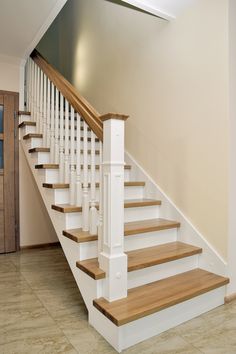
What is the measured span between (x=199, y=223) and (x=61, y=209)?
1129 mm

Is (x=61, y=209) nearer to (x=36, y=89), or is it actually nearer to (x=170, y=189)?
(x=170, y=189)

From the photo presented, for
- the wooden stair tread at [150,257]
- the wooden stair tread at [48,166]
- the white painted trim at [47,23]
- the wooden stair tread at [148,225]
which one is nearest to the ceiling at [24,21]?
the white painted trim at [47,23]

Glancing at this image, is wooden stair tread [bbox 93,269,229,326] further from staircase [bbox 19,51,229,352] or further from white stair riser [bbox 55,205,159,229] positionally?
white stair riser [bbox 55,205,159,229]

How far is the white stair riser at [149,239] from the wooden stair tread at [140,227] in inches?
2.0

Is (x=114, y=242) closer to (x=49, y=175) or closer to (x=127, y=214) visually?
(x=127, y=214)

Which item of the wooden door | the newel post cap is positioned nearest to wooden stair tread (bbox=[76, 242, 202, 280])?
the newel post cap

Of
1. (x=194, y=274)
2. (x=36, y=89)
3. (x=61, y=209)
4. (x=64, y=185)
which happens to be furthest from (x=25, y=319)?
(x=36, y=89)

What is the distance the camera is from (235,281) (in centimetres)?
214

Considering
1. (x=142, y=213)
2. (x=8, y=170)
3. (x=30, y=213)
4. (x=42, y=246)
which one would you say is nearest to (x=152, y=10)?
(x=142, y=213)

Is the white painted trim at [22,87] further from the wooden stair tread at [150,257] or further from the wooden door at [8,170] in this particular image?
→ the wooden stair tread at [150,257]

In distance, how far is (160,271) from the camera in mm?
2018

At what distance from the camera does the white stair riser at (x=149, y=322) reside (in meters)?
1.55

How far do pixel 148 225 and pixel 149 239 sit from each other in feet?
0.38

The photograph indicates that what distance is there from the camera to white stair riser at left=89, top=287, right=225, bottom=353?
5.09ft
